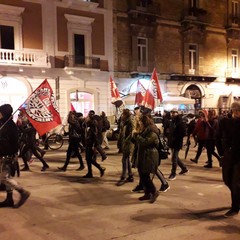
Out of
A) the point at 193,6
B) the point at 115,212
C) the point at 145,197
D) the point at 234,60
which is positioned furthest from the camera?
the point at 234,60

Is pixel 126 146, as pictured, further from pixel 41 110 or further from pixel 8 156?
pixel 8 156

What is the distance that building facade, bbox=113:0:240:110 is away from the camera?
25.3 meters

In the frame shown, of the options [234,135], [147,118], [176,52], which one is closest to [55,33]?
[176,52]

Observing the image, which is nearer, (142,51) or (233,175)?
(233,175)

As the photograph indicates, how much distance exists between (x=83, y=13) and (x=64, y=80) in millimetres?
4685

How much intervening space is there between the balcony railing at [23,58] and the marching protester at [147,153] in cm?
1578

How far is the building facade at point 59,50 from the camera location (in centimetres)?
2108

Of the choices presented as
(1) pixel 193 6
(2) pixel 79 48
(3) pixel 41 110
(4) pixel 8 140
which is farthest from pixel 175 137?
(1) pixel 193 6

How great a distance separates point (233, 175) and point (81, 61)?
1883 cm

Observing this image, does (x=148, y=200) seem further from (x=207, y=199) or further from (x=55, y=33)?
(x=55, y=33)

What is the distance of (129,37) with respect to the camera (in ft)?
83.7

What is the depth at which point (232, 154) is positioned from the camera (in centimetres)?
562

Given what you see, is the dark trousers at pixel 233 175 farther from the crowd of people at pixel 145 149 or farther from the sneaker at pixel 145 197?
the sneaker at pixel 145 197

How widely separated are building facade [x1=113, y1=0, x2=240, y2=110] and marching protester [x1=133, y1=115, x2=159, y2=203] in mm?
18046
